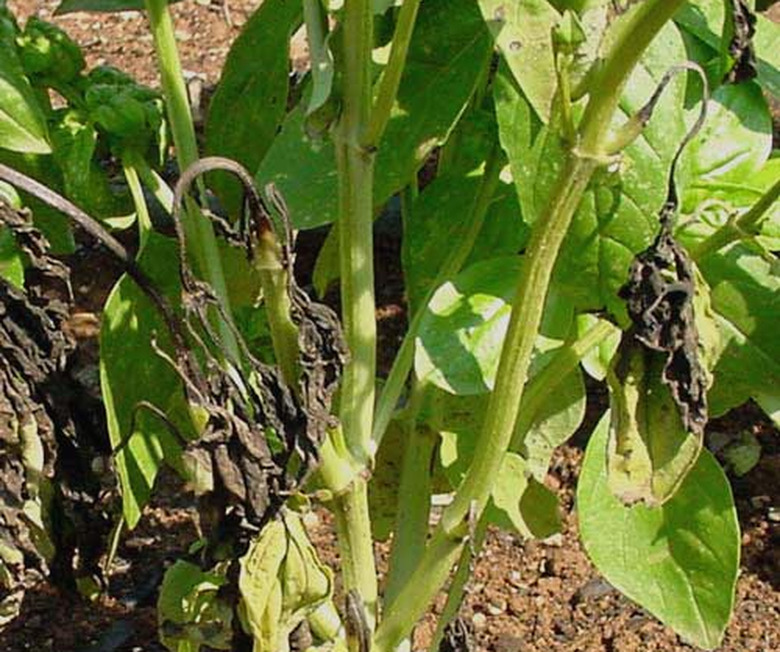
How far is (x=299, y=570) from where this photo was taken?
91cm

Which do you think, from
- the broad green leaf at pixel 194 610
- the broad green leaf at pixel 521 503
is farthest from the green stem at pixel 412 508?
the broad green leaf at pixel 194 610

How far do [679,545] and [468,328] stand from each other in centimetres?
24

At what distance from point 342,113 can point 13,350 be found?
0.24m

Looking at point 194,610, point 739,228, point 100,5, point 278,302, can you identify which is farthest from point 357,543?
point 100,5

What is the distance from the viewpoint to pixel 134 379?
1061 millimetres

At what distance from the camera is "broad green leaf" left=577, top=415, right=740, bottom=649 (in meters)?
1.03

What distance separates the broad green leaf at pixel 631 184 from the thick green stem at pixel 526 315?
0.04m

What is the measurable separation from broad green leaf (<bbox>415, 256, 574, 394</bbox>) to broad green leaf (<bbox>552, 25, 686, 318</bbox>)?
0.22ft

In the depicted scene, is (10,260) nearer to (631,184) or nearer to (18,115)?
(18,115)

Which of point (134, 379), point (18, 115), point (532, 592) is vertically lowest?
point (532, 592)

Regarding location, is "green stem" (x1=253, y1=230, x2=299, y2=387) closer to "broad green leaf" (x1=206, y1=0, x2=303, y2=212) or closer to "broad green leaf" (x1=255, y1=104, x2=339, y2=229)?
"broad green leaf" (x1=255, y1=104, x2=339, y2=229)

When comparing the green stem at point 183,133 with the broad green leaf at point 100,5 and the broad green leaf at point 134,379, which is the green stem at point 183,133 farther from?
the broad green leaf at point 100,5

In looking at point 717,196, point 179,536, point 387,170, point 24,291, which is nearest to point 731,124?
point 717,196

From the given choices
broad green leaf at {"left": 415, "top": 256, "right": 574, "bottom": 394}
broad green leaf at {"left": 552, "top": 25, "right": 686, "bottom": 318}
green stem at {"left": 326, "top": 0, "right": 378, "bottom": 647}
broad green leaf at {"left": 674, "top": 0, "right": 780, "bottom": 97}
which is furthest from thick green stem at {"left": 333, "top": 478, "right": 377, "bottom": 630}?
broad green leaf at {"left": 674, "top": 0, "right": 780, "bottom": 97}
